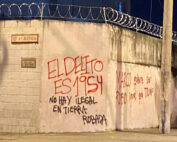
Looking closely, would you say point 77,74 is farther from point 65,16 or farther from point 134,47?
point 134,47

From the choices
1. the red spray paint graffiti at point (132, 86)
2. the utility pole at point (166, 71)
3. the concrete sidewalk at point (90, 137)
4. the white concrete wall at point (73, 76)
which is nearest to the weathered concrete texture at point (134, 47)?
the red spray paint graffiti at point (132, 86)

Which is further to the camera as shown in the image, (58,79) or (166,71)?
(166,71)

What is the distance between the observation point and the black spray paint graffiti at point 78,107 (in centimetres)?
1130

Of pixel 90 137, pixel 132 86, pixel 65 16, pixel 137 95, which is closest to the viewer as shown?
pixel 90 137

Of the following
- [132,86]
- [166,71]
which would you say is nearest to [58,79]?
[132,86]

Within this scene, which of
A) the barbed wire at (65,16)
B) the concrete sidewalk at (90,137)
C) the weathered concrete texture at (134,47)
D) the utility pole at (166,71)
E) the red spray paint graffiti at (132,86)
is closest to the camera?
the concrete sidewalk at (90,137)

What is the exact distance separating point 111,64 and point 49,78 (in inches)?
76.4

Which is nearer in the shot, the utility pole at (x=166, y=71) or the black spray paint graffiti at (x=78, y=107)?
the black spray paint graffiti at (x=78, y=107)

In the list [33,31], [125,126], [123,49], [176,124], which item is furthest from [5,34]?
[176,124]

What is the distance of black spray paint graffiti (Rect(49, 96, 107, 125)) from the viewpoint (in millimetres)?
11297

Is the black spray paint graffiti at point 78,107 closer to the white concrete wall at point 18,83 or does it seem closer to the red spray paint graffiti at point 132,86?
the white concrete wall at point 18,83

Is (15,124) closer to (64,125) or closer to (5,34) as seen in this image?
(64,125)

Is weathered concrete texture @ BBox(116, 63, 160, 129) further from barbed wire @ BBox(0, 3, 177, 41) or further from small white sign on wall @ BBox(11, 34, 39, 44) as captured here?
small white sign on wall @ BBox(11, 34, 39, 44)

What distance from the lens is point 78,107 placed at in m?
11.3
